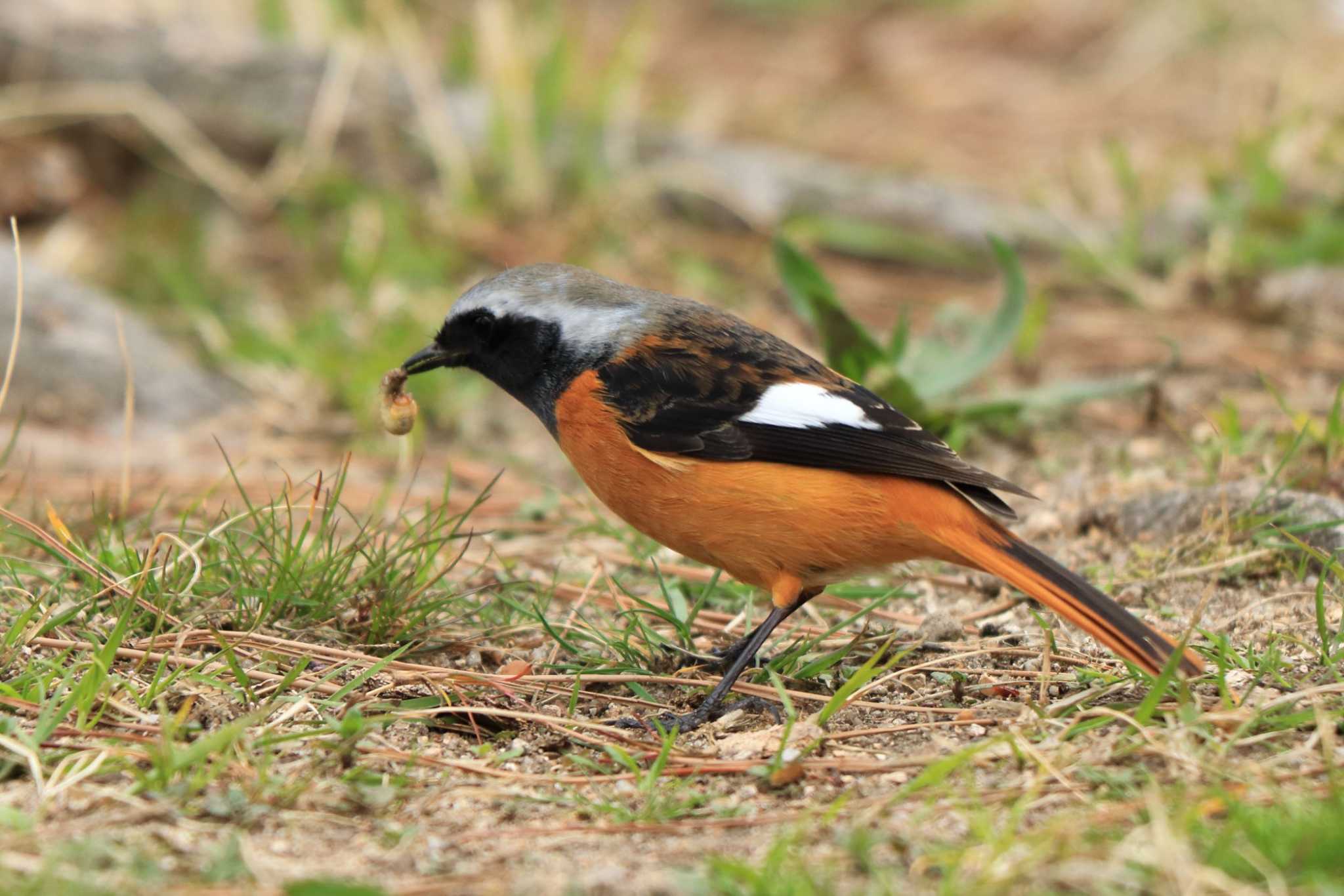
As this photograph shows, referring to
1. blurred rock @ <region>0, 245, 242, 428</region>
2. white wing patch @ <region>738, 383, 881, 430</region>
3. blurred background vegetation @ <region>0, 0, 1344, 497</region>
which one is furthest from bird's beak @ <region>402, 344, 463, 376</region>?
blurred rock @ <region>0, 245, 242, 428</region>

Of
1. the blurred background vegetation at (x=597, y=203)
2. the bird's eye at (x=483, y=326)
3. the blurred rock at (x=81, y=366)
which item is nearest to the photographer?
the bird's eye at (x=483, y=326)

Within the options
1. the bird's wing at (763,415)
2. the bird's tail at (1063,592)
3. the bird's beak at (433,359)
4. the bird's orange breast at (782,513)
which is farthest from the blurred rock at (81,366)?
the bird's tail at (1063,592)

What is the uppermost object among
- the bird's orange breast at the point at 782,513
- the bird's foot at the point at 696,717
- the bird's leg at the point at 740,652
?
the bird's orange breast at the point at 782,513

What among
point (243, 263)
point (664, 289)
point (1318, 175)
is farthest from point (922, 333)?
point (243, 263)

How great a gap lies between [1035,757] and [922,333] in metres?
5.03

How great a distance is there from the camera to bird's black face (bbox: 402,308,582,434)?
13.7 feet

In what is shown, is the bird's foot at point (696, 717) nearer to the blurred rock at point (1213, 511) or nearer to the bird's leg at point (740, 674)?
the bird's leg at point (740, 674)

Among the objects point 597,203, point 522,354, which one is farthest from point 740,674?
point 597,203

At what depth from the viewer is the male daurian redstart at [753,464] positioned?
3.70 m

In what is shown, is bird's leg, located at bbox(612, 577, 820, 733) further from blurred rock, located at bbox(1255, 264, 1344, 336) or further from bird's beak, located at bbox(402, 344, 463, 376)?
blurred rock, located at bbox(1255, 264, 1344, 336)

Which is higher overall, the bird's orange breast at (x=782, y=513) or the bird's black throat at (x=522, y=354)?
the bird's black throat at (x=522, y=354)

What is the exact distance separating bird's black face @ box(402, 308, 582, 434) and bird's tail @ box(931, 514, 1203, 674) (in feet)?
4.32

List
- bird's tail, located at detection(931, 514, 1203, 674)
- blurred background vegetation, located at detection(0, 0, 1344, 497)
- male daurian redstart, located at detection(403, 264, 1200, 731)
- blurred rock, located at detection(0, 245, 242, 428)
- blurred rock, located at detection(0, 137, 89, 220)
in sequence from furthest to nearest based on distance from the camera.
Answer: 1. blurred rock, located at detection(0, 137, 89, 220)
2. blurred background vegetation, located at detection(0, 0, 1344, 497)
3. blurred rock, located at detection(0, 245, 242, 428)
4. male daurian redstart, located at detection(403, 264, 1200, 731)
5. bird's tail, located at detection(931, 514, 1203, 674)

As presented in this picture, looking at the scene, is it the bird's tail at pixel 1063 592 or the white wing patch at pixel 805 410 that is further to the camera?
the white wing patch at pixel 805 410
